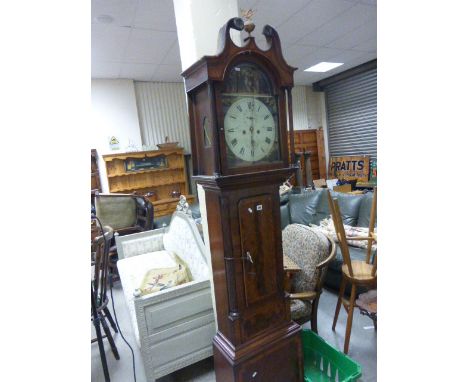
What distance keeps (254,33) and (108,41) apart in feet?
5.61

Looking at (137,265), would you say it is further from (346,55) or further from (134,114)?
(346,55)

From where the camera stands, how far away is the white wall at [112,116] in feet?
15.2

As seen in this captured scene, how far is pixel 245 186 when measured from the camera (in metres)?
1.12

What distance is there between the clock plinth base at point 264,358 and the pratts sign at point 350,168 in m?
5.07

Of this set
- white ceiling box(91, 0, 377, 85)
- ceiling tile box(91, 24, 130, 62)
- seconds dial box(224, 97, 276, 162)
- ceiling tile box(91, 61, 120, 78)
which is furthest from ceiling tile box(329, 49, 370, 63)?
seconds dial box(224, 97, 276, 162)

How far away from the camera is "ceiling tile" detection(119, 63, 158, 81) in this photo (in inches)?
165

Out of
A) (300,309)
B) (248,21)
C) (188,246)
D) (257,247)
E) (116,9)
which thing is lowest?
(300,309)

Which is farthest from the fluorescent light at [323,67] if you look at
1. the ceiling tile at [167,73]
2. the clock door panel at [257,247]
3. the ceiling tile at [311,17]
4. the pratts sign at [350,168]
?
the clock door panel at [257,247]

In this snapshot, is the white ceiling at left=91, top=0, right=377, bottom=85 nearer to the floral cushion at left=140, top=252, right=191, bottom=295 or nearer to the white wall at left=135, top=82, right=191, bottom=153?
the white wall at left=135, top=82, right=191, bottom=153

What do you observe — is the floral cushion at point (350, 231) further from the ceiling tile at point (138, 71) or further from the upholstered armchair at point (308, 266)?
the ceiling tile at point (138, 71)

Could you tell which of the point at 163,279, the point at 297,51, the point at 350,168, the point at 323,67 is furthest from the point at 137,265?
the point at 350,168
